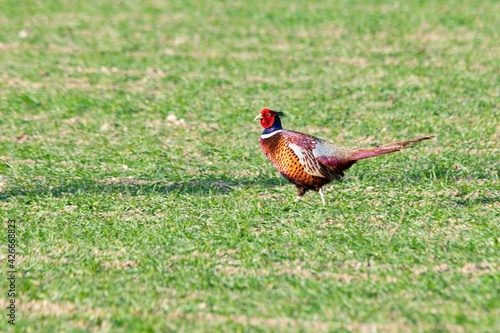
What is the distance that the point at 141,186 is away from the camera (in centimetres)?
653

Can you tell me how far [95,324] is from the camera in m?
4.27

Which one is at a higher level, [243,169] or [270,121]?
[270,121]

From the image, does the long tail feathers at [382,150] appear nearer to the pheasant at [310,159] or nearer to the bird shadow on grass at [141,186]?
the pheasant at [310,159]

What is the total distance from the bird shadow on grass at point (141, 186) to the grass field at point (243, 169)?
2 cm

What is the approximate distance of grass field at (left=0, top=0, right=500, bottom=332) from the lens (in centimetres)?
447

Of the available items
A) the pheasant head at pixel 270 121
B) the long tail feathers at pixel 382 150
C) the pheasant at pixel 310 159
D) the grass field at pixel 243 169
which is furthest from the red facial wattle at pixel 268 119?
the long tail feathers at pixel 382 150

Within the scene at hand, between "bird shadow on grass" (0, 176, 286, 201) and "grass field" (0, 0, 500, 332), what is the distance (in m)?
0.02

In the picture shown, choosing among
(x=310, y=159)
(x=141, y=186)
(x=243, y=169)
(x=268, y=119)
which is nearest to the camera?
(x=310, y=159)

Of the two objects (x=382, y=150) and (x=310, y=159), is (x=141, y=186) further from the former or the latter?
(x=382, y=150)

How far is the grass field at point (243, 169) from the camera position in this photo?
176 inches

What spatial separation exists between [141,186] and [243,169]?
2.93 ft

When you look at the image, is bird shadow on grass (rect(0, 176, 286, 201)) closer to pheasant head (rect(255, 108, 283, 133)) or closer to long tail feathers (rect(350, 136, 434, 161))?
pheasant head (rect(255, 108, 283, 133))

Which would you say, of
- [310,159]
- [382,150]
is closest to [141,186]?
[310,159]

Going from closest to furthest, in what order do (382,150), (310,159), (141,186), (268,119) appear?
(382,150) < (310,159) < (268,119) < (141,186)
